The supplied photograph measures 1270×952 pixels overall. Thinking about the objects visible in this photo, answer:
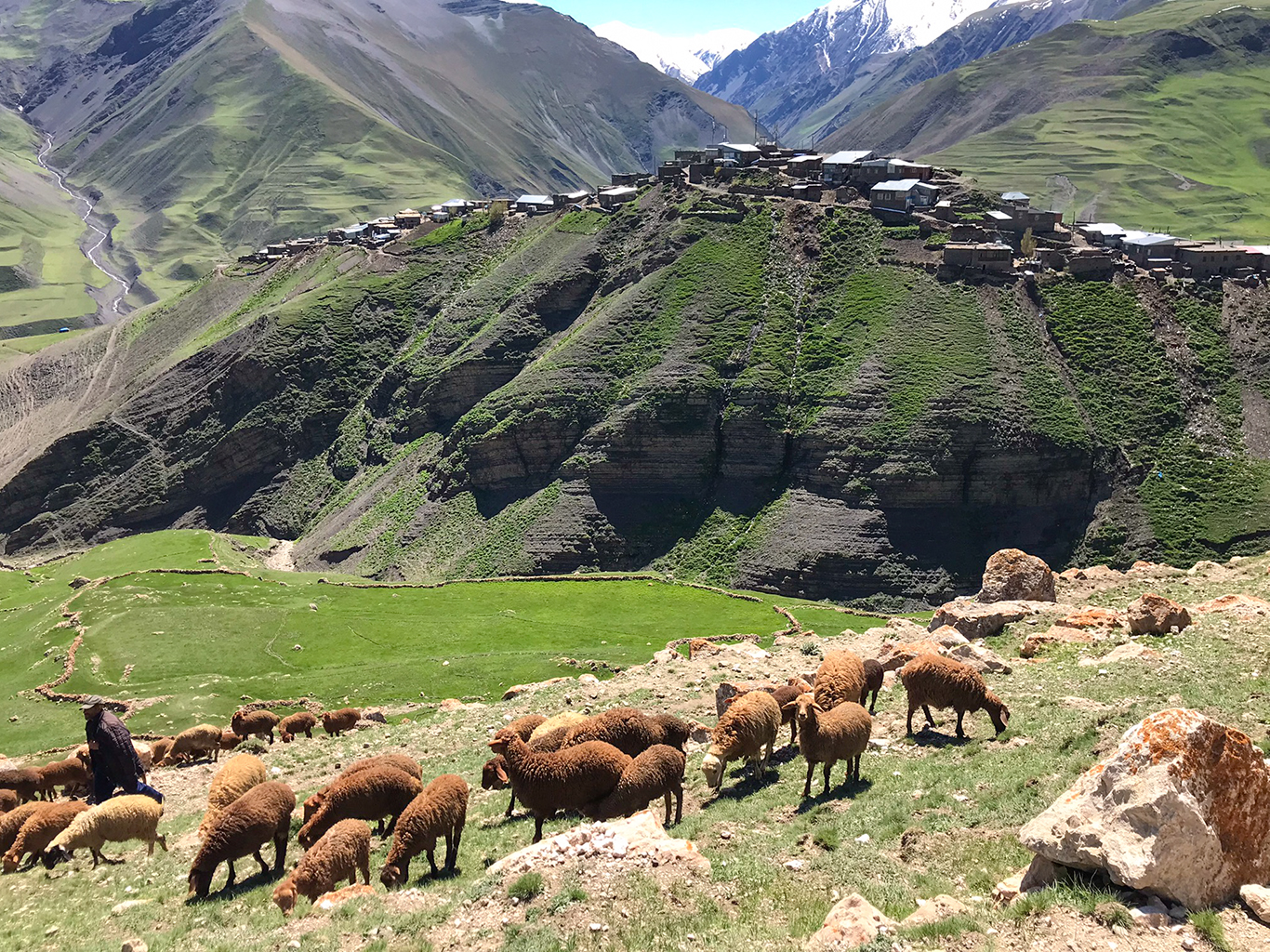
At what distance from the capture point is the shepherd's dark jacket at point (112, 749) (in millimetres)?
20859

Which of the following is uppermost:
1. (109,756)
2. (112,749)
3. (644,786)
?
(644,786)

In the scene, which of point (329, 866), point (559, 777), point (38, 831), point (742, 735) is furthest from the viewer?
point (38, 831)

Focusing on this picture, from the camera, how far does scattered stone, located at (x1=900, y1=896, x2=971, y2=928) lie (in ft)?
37.3

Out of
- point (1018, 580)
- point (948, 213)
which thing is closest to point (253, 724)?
point (1018, 580)

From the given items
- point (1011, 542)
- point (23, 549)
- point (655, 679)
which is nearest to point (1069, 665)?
point (655, 679)

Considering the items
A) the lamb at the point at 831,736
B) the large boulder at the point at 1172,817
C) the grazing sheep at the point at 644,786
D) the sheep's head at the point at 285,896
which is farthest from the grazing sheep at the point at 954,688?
the sheep's head at the point at 285,896

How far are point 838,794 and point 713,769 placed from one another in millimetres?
2560

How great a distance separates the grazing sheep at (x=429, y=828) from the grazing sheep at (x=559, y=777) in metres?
1.01

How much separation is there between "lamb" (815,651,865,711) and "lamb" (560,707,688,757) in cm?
390

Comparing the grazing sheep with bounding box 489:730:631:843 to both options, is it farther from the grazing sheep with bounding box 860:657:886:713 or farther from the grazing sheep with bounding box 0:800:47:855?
the grazing sheep with bounding box 0:800:47:855

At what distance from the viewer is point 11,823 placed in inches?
790

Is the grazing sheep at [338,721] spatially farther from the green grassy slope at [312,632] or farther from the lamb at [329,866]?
the lamb at [329,866]

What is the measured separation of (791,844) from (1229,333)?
74310mm

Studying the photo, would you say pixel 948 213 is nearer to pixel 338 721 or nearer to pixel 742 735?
pixel 338 721
